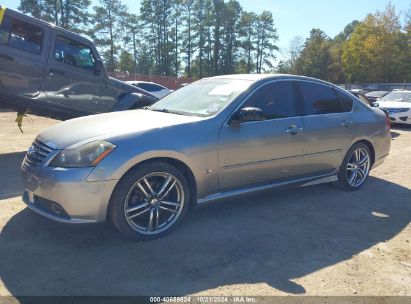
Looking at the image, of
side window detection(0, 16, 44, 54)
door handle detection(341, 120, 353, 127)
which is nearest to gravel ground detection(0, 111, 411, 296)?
door handle detection(341, 120, 353, 127)

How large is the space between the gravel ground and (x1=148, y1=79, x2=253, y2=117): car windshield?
1.22 metres

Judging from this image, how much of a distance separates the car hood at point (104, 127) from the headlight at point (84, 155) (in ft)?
0.23

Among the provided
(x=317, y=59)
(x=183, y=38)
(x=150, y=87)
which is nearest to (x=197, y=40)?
(x=183, y=38)

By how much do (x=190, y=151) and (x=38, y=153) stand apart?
4.81ft

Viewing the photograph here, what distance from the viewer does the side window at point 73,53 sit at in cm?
803

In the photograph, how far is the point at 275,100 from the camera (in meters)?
4.96

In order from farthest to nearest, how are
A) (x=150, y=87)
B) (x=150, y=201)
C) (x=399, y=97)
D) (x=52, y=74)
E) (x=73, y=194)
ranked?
(x=150, y=87) < (x=399, y=97) < (x=52, y=74) < (x=150, y=201) < (x=73, y=194)

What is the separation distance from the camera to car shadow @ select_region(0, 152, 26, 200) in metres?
5.44

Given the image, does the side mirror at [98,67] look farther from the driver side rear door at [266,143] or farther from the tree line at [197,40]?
the tree line at [197,40]

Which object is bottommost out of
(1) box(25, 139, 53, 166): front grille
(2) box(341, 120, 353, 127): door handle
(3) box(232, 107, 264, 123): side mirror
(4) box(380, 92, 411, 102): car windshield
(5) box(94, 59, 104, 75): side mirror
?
(1) box(25, 139, 53, 166): front grille

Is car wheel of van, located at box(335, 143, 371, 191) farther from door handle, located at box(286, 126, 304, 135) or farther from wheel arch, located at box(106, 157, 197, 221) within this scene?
wheel arch, located at box(106, 157, 197, 221)

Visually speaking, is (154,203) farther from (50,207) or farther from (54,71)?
(54,71)

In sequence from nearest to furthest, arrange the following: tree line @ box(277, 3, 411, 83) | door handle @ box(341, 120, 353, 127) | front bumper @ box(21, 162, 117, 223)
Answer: front bumper @ box(21, 162, 117, 223)
door handle @ box(341, 120, 353, 127)
tree line @ box(277, 3, 411, 83)

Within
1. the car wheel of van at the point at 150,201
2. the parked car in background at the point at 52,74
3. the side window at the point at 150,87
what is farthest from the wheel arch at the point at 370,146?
the side window at the point at 150,87
